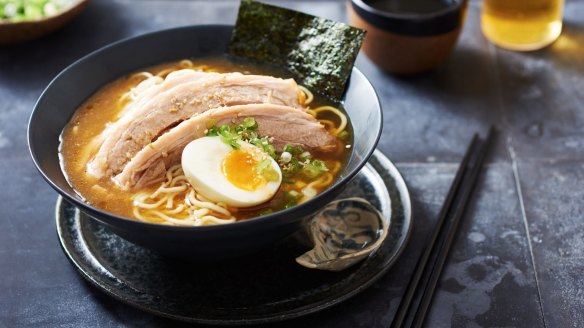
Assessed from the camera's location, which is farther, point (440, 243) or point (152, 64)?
point (152, 64)

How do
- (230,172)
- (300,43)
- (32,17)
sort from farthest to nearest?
1. (32,17)
2. (300,43)
3. (230,172)

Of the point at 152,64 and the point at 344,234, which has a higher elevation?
the point at 152,64

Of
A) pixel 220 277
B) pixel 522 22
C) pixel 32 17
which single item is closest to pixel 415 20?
pixel 522 22

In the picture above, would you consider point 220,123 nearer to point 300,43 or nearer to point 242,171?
point 242,171

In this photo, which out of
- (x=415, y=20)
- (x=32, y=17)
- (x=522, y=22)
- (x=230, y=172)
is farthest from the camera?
(x=32, y=17)

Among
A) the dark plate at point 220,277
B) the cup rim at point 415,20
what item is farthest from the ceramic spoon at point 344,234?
the cup rim at point 415,20

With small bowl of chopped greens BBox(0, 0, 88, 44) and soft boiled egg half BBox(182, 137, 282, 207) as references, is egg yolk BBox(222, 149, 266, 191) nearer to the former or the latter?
soft boiled egg half BBox(182, 137, 282, 207)

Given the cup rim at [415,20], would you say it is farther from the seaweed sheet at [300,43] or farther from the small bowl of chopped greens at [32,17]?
the small bowl of chopped greens at [32,17]

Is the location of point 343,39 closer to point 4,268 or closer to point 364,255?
point 364,255
